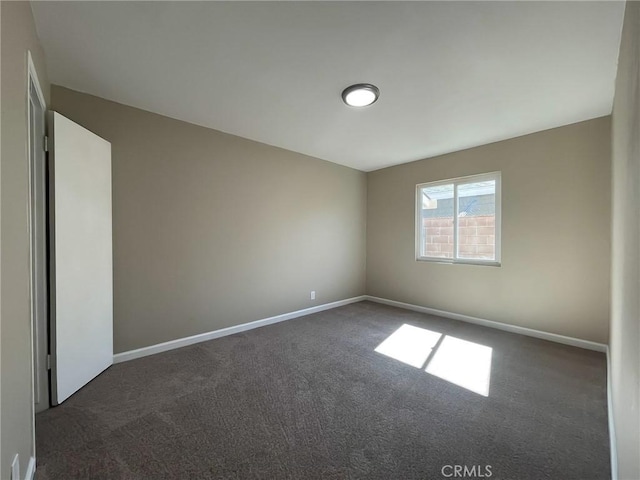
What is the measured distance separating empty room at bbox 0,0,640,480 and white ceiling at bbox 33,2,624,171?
0.06 feet

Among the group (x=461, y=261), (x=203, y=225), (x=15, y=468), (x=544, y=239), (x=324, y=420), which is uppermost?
(x=203, y=225)

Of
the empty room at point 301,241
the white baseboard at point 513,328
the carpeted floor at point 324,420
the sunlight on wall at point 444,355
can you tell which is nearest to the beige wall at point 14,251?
the empty room at point 301,241

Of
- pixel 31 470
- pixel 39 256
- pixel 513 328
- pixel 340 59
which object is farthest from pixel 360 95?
pixel 513 328

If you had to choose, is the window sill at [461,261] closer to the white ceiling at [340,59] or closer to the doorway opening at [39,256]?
the white ceiling at [340,59]

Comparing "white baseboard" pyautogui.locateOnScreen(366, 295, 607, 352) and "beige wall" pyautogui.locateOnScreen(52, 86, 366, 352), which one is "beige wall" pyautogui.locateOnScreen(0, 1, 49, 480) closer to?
"beige wall" pyautogui.locateOnScreen(52, 86, 366, 352)

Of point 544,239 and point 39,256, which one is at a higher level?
point 544,239

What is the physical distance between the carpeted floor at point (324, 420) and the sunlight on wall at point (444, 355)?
82mm

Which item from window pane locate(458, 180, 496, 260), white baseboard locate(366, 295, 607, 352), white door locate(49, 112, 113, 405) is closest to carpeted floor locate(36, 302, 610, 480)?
white baseboard locate(366, 295, 607, 352)

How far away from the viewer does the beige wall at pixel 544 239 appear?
281 cm

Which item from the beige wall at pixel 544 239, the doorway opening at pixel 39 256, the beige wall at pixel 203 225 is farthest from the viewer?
the beige wall at pixel 544 239

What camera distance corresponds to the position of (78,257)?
2072 millimetres

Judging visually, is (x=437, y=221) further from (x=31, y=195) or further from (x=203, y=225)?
(x=31, y=195)

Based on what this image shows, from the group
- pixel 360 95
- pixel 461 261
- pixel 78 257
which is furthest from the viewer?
pixel 461 261

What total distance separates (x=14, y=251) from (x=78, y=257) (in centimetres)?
110
